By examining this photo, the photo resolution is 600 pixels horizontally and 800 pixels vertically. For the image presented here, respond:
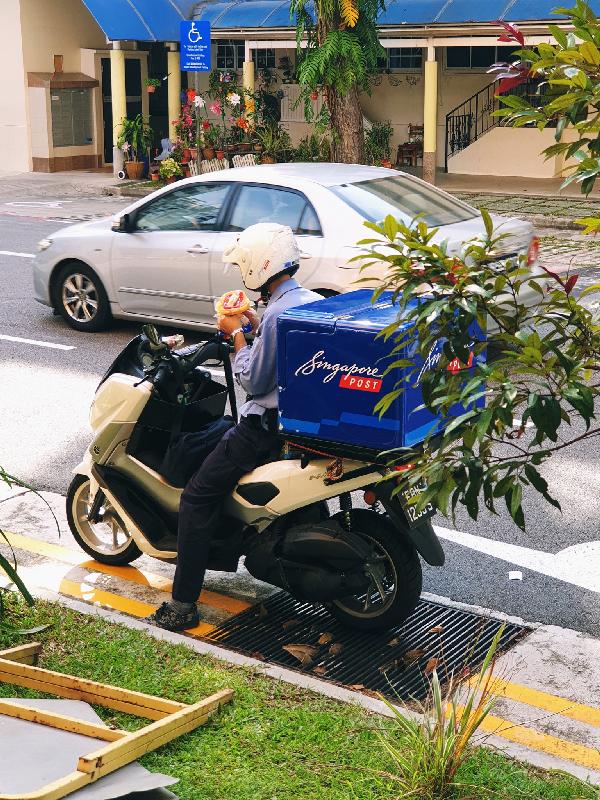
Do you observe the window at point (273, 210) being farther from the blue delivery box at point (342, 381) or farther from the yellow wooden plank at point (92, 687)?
the yellow wooden plank at point (92, 687)

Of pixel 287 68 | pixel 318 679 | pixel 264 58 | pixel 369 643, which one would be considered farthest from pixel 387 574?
pixel 264 58

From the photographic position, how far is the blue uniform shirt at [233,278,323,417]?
5184 millimetres

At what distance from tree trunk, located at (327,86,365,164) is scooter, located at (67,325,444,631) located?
16150mm

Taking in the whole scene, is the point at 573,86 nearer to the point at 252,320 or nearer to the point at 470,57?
the point at 252,320

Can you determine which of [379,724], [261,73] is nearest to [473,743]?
[379,724]

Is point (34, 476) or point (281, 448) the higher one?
point (281, 448)

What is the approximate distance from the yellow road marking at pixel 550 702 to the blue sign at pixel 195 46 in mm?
19102

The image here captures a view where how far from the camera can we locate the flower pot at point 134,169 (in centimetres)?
2547

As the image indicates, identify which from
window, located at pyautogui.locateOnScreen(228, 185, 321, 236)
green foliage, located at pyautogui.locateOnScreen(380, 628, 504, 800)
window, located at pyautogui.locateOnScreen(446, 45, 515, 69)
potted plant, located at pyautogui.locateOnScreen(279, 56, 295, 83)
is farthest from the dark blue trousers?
potted plant, located at pyautogui.locateOnScreen(279, 56, 295, 83)

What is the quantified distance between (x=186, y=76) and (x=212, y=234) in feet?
66.1

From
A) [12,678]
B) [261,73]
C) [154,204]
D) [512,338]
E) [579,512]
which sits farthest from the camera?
[261,73]

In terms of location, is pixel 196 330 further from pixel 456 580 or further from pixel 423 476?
pixel 423 476

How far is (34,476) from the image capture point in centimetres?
781

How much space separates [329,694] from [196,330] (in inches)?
271
